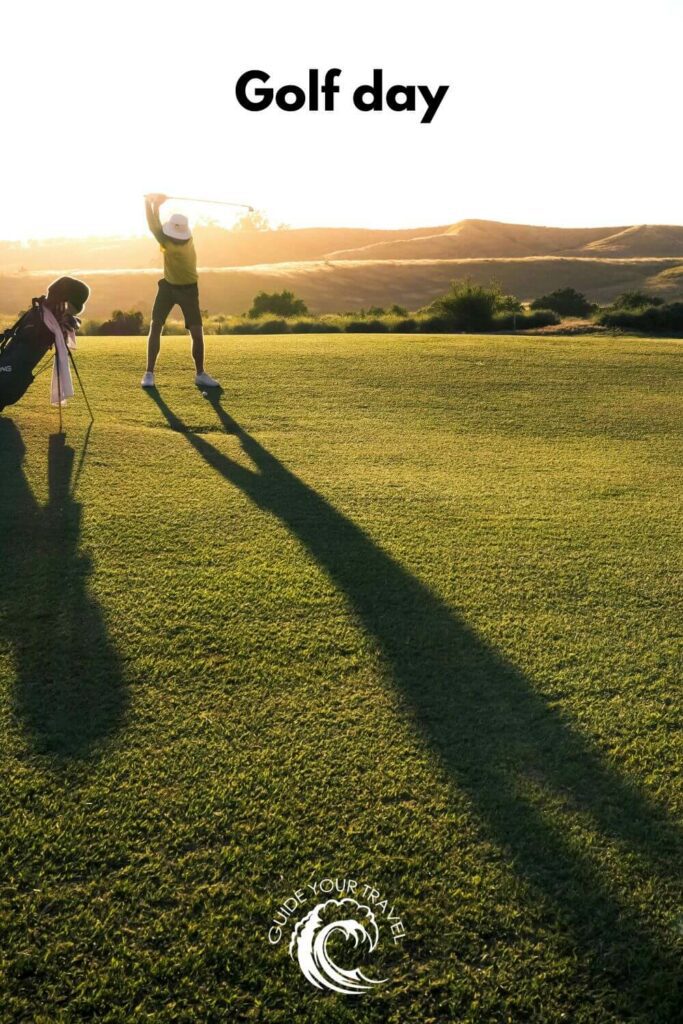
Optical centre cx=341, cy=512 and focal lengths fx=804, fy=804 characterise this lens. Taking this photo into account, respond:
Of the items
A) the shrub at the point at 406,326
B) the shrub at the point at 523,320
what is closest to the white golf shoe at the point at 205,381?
the shrub at the point at 406,326

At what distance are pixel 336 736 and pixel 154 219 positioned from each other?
20.7 ft

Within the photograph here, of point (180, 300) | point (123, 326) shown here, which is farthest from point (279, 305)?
point (180, 300)

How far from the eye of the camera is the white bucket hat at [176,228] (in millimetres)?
7496

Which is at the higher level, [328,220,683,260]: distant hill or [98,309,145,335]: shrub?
[328,220,683,260]: distant hill

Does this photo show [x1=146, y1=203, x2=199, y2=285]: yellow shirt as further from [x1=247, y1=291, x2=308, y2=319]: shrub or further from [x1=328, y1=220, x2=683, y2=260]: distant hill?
[x1=328, y1=220, x2=683, y2=260]: distant hill

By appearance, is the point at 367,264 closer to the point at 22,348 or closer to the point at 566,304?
the point at 566,304

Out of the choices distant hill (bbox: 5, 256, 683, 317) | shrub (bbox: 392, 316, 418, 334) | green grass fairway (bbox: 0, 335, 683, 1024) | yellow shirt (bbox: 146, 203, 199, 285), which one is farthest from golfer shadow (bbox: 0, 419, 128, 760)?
distant hill (bbox: 5, 256, 683, 317)

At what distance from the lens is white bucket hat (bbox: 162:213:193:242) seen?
7.50 m

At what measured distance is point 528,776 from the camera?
95.3 inches

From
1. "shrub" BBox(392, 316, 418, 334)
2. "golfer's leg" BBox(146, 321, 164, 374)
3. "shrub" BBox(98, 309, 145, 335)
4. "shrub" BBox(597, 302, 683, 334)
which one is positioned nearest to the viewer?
"golfer's leg" BBox(146, 321, 164, 374)

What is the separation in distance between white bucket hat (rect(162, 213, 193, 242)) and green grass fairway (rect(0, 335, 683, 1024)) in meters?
2.90

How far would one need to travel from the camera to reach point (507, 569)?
390 centimetres

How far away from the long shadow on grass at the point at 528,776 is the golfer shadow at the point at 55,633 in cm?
104

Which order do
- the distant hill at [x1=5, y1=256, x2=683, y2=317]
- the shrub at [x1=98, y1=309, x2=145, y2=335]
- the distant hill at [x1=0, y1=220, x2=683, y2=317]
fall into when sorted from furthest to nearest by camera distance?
the distant hill at [x1=0, y1=220, x2=683, y2=317] → the distant hill at [x1=5, y1=256, x2=683, y2=317] → the shrub at [x1=98, y1=309, x2=145, y2=335]
